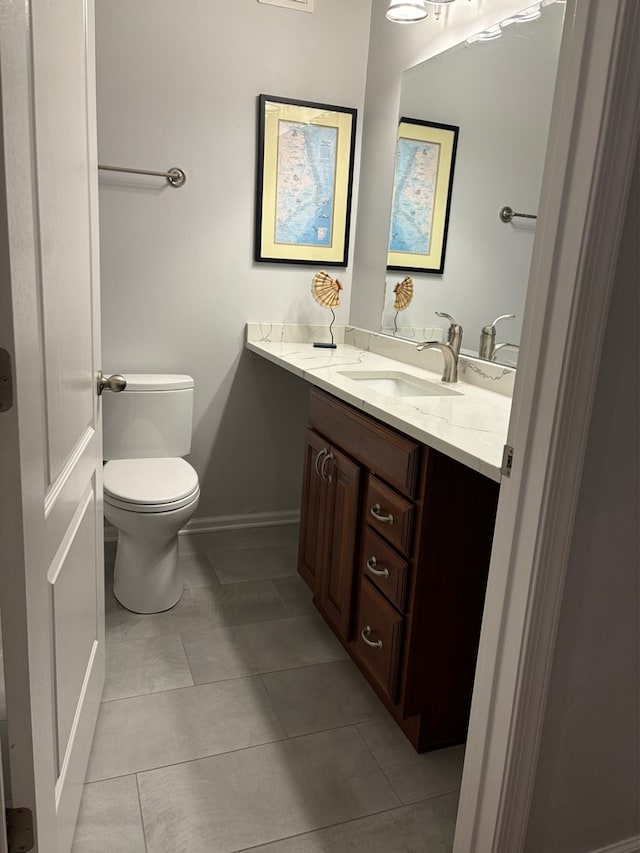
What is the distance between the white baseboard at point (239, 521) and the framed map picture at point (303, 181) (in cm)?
121

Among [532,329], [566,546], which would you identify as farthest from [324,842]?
[532,329]

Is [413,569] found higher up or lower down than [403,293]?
lower down

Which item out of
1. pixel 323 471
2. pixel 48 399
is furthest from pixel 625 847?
pixel 48 399

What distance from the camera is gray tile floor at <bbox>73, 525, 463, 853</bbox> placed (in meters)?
1.45

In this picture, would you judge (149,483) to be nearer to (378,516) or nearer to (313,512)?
(313,512)

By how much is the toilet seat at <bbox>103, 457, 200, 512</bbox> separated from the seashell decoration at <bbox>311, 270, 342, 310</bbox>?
973mm

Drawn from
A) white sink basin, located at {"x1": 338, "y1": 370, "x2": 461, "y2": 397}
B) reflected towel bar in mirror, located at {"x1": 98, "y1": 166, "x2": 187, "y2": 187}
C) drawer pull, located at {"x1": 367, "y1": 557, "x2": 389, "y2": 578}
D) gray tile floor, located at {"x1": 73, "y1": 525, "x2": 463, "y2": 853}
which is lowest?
gray tile floor, located at {"x1": 73, "y1": 525, "x2": 463, "y2": 853}

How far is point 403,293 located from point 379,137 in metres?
0.72

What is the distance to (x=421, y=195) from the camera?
99.0 inches

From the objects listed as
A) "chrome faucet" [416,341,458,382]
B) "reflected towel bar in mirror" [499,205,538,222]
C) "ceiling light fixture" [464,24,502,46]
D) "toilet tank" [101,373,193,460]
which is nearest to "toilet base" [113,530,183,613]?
"toilet tank" [101,373,193,460]

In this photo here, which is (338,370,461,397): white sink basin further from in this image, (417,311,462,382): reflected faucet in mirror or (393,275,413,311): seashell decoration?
(393,275,413,311): seashell decoration

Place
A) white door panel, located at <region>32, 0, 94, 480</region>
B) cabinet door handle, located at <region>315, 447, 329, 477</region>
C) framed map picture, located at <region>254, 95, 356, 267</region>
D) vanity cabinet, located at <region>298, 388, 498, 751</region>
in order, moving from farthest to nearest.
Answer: framed map picture, located at <region>254, 95, 356, 267</region> → cabinet door handle, located at <region>315, 447, 329, 477</region> → vanity cabinet, located at <region>298, 388, 498, 751</region> → white door panel, located at <region>32, 0, 94, 480</region>

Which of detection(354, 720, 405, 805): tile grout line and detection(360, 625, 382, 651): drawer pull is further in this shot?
detection(360, 625, 382, 651): drawer pull

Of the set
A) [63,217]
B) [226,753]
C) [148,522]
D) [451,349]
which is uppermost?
[63,217]
